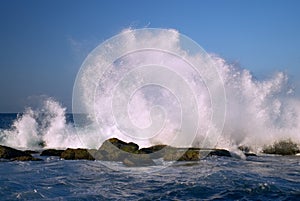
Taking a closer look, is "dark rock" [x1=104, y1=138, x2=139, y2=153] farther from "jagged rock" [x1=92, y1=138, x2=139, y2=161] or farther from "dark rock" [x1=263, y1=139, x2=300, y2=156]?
"dark rock" [x1=263, y1=139, x2=300, y2=156]

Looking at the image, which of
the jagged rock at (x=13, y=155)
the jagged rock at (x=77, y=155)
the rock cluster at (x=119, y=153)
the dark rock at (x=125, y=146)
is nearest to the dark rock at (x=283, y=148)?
the rock cluster at (x=119, y=153)

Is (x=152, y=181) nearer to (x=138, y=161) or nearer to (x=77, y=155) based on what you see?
Answer: (x=138, y=161)

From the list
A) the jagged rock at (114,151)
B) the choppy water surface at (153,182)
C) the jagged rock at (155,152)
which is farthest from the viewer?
the jagged rock at (155,152)

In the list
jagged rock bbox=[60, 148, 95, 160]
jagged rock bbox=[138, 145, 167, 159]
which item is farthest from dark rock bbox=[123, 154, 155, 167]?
jagged rock bbox=[60, 148, 95, 160]

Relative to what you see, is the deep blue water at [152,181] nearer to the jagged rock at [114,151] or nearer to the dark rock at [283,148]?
the jagged rock at [114,151]

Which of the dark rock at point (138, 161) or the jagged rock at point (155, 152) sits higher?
the jagged rock at point (155, 152)

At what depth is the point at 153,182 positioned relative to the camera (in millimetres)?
11172

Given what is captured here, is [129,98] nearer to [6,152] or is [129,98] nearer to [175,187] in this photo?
[6,152]

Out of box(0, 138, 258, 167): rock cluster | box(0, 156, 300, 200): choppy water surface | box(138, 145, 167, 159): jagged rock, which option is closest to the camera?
box(0, 156, 300, 200): choppy water surface

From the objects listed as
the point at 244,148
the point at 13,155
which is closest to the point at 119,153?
the point at 13,155

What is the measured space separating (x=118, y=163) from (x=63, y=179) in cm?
430

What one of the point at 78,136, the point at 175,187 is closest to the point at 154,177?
the point at 175,187

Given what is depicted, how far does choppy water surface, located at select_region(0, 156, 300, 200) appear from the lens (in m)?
9.36

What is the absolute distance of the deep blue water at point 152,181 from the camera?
9367mm
